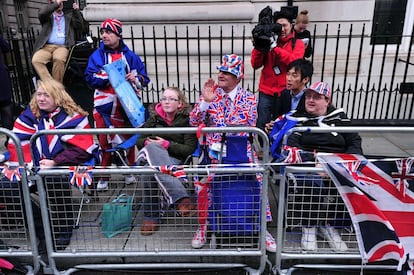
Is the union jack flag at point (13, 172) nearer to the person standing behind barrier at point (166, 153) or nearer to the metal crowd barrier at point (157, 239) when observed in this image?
the metal crowd barrier at point (157, 239)

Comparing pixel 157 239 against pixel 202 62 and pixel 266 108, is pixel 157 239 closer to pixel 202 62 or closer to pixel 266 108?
pixel 266 108

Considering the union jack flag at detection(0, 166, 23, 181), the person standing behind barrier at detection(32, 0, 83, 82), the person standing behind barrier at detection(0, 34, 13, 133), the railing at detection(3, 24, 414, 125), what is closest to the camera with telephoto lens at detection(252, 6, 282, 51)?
the union jack flag at detection(0, 166, 23, 181)

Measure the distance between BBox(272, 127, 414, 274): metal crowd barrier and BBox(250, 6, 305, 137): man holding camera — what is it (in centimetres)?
A: 140

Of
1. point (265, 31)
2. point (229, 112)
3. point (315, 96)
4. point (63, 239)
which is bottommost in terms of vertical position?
point (63, 239)

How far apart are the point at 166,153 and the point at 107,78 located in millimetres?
1324

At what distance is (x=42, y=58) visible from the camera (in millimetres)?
6379

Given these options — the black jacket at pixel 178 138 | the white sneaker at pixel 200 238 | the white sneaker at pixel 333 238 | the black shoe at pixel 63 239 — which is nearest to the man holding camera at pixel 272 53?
the black jacket at pixel 178 138

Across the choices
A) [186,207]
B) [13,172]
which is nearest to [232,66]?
[186,207]

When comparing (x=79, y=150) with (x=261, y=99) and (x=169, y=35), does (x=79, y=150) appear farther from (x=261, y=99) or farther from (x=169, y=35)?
(x=169, y=35)

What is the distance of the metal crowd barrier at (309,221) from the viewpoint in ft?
9.70

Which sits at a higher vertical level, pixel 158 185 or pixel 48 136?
pixel 48 136

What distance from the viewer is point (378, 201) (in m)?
2.72

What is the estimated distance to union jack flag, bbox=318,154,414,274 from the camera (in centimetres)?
271

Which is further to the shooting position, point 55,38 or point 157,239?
point 55,38
